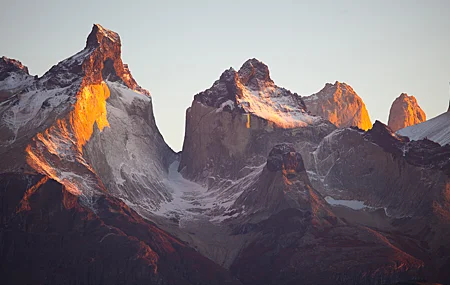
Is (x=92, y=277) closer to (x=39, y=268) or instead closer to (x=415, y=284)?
(x=39, y=268)

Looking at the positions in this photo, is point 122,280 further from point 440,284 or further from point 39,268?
point 440,284

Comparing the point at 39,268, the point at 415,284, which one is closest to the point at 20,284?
the point at 39,268

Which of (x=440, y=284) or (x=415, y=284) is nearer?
(x=415, y=284)

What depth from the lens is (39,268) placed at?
197375 mm

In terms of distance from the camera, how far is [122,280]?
199 meters

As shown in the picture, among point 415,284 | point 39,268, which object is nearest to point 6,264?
point 39,268

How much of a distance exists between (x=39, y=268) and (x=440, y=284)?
54.9 metres

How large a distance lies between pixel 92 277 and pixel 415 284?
44357 millimetres

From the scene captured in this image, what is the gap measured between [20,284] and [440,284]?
57.1 m

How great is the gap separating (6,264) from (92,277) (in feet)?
39.1

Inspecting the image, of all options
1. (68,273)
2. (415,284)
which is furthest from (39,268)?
(415,284)

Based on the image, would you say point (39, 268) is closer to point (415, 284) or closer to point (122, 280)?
point (122, 280)

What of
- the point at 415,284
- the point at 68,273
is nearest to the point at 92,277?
the point at 68,273

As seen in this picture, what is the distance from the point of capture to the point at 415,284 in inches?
7318
